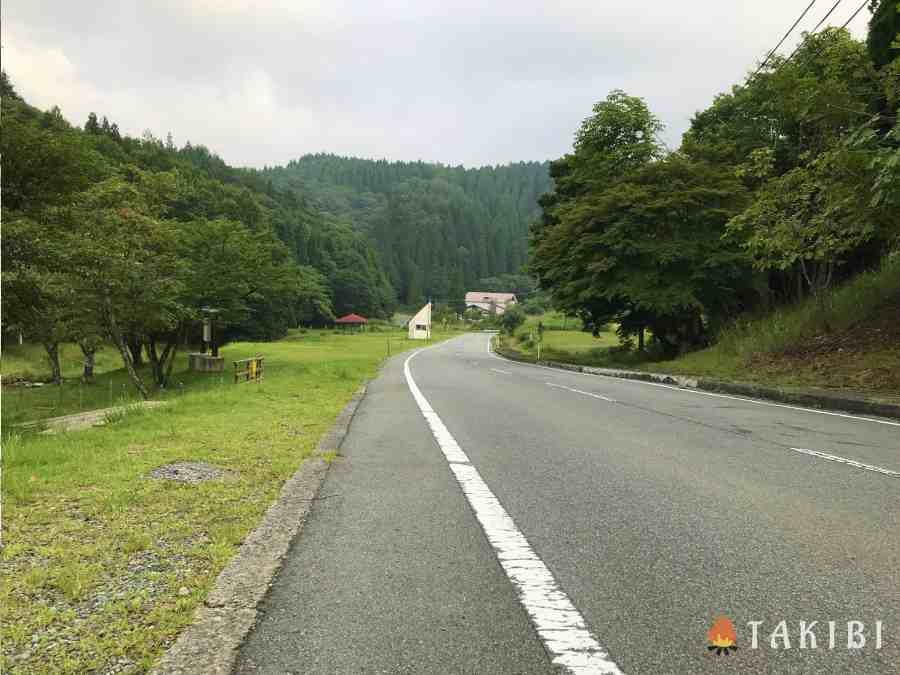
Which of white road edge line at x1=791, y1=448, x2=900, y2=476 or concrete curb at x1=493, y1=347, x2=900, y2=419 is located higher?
white road edge line at x1=791, y1=448, x2=900, y2=476

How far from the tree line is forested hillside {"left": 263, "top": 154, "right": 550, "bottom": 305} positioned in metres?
120

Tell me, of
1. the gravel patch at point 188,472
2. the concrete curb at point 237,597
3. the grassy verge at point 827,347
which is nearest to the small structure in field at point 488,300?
the grassy verge at point 827,347

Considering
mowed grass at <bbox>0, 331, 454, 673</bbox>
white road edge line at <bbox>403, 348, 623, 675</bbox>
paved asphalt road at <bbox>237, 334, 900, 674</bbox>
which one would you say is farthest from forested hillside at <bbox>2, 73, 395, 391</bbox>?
white road edge line at <bbox>403, 348, 623, 675</bbox>

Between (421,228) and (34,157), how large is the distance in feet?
Answer: 484

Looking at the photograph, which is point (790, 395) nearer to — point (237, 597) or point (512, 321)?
point (237, 597)

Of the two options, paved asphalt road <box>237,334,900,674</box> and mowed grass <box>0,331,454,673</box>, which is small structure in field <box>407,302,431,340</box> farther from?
paved asphalt road <box>237,334,900,674</box>

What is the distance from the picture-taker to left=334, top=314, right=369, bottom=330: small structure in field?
112 metres

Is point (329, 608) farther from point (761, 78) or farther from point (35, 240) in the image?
point (761, 78)

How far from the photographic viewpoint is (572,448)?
6.99 m

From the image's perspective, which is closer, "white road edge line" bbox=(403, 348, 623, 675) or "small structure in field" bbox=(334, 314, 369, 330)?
"white road edge line" bbox=(403, 348, 623, 675)

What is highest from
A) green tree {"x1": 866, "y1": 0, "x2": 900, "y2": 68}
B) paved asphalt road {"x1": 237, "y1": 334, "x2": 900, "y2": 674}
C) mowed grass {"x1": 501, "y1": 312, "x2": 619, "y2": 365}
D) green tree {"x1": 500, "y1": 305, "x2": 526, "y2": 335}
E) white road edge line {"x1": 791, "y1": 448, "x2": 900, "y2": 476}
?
green tree {"x1": 866, "y1": 0, "x2": 900, "y2": 68}

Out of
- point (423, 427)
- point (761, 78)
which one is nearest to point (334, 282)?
point (761, 78)

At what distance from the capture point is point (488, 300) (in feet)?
504

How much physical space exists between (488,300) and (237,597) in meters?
151
